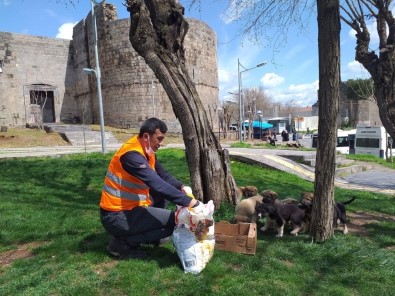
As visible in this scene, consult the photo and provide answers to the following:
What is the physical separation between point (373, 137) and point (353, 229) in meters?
22.0

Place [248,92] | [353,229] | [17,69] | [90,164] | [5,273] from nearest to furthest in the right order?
[5,273] → [353,229] → [90,164] → [17,69] → [248,92]

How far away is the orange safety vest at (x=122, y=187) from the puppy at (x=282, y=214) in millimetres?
1844

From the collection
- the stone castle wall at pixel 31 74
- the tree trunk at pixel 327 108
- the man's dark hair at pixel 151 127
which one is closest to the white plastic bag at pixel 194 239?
the man's dark hair at pixel 151 127

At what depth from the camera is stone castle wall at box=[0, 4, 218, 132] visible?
31809mm

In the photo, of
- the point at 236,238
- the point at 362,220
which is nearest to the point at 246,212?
the point at 236,238

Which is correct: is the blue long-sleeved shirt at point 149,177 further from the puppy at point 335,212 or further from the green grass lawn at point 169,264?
the puppy at point 335,212

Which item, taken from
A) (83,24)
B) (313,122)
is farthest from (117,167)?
(313,122)

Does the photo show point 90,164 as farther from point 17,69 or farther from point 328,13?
point 17,69

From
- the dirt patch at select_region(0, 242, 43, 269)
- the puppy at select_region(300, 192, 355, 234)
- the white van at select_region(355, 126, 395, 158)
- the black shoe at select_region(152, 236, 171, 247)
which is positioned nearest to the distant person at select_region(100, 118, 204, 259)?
the black shoe at select_region(152, 236, 171, 247)

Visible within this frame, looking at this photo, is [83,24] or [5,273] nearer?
[5,273]

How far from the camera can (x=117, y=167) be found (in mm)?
4008

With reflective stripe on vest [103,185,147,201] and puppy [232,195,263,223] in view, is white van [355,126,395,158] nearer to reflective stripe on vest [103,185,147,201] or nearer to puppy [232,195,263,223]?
puppy [232,195,263,223]

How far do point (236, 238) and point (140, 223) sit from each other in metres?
1.10

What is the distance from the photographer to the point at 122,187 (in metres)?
3.99
